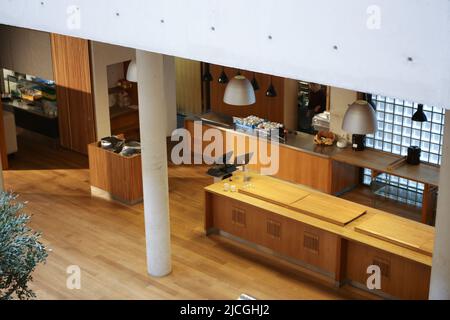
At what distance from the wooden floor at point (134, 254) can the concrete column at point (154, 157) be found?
1.35 ft

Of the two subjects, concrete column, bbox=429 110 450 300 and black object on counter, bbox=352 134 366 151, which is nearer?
concrete column, bbox=429 110 450 300

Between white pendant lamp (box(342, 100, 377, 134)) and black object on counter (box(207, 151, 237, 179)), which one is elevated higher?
white pendant lamp (box(342, 100, 377, 134))

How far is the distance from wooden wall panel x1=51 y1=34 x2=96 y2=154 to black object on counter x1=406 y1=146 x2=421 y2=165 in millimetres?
6386

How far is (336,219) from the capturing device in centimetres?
1030

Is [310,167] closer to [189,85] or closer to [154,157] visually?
[154,157]

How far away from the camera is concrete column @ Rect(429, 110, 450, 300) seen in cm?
702

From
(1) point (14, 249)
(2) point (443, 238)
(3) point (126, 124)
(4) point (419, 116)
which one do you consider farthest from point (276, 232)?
(3) point (126, 124)

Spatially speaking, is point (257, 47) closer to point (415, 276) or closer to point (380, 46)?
point (380, 46)

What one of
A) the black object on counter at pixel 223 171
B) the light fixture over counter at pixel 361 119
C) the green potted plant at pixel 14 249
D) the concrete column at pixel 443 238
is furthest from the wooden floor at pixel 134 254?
the green potted plant at pixel 14 249

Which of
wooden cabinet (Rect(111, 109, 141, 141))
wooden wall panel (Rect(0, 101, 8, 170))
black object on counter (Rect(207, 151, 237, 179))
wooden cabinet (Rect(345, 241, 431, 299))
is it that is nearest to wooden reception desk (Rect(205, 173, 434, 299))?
wooden cabinet (Rect(345, 241, 431, 299))

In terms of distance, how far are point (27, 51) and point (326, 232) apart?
848 cm

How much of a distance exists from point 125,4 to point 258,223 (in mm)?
4729

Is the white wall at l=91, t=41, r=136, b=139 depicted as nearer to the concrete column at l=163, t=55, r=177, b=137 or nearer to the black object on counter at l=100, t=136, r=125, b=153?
the concrete column at l=163, t=55, r=177, b=137

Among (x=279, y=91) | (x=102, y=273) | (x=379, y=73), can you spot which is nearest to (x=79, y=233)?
(x=102, y=273)
